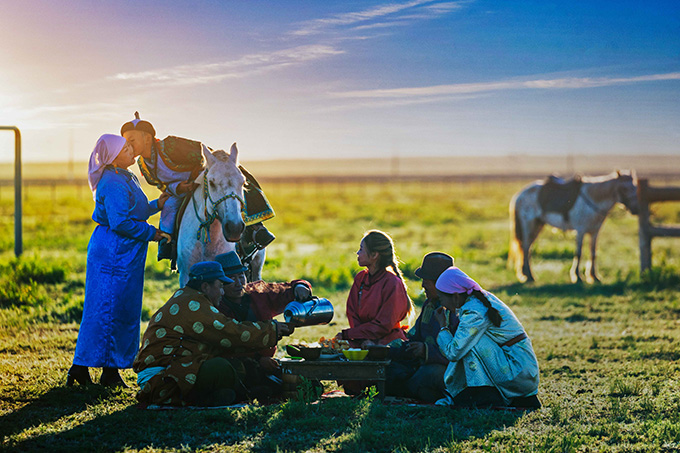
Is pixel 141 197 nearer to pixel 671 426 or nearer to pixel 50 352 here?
pixel 50 352

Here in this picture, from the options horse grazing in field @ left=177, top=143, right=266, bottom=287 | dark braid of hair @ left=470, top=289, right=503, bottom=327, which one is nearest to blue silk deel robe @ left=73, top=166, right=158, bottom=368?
horse grazing in field @ left=177, top=143, right=266, bottom=287

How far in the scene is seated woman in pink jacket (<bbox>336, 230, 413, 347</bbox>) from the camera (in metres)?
6.03

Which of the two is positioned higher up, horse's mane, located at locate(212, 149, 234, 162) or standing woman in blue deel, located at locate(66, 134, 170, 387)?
horse's mane, located at locate(212, 149, 234, 162)

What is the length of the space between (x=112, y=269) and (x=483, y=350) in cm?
327

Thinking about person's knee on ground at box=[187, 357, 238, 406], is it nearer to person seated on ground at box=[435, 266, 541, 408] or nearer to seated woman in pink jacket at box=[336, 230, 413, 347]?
seated woman in pink jacket at box=[336, 230, 413, 347]

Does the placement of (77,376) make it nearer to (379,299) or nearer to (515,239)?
(379,299)

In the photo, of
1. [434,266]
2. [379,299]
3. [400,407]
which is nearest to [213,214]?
[379,299]

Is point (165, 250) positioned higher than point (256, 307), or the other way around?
point (165, 250)

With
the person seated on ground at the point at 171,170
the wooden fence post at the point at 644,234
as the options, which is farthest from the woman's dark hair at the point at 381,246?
the wooden fence post at the point at 644,234

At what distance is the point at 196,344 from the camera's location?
5328 millimetres

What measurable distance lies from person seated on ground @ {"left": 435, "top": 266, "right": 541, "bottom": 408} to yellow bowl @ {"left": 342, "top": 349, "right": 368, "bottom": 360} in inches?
24.0

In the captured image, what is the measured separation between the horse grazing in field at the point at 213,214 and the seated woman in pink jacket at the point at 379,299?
1144mm

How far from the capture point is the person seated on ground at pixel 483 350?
17.7ft

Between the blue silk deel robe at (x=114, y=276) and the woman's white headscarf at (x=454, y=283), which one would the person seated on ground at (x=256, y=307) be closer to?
the blue silk deel robe at (x=114, y=276)
